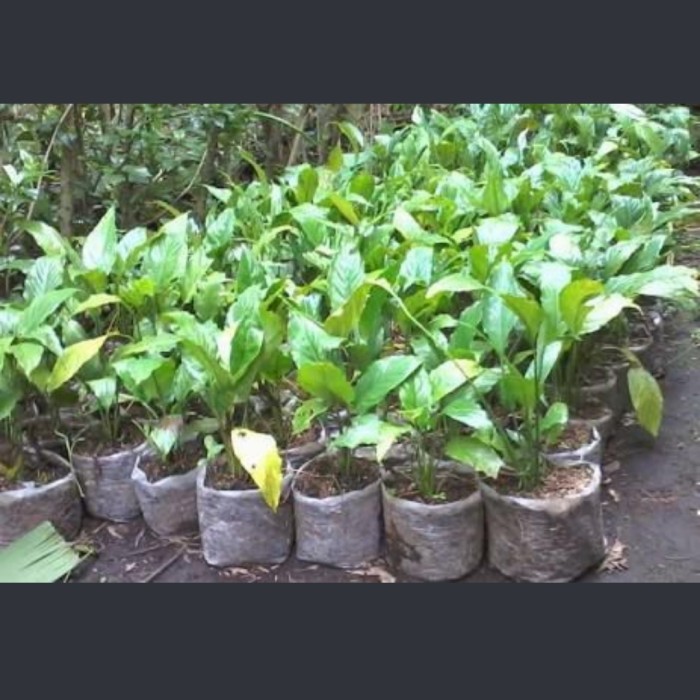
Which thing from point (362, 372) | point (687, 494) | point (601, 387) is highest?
point (362, 372)

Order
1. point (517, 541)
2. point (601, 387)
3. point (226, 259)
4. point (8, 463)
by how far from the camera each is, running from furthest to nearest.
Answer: point (226, 259), point (601, 387), point (8, 463), point (517, 541)

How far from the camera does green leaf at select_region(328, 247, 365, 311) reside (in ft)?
7.66

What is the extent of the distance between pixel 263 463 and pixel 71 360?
58cm

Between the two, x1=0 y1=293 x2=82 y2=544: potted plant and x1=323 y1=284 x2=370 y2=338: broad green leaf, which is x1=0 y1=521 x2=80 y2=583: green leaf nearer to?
x1=0 y1=293 x2=82 y2=544: potted plant

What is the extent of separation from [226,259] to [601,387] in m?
1.11

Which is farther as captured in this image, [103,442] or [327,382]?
[103,442]

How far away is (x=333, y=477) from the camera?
2.26 metres

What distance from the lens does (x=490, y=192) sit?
9.70ft

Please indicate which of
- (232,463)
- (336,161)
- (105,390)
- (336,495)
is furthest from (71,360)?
(336,161)

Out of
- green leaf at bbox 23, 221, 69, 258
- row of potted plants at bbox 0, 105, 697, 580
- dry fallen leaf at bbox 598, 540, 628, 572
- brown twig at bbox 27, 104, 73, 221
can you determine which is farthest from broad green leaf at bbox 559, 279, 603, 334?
brown twig at bbox 27, 104, 73, 221

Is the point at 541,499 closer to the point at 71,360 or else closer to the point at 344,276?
the point at 344,276

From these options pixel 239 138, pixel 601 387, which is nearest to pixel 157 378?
pixel 601 387

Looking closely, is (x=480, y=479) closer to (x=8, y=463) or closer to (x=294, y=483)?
(x=294, y=483)

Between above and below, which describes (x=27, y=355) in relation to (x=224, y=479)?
above
